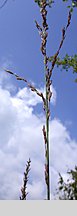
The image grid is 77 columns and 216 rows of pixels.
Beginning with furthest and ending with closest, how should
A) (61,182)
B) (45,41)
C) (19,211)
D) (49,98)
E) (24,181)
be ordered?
1. (61,182)
2. (24,181)
3. (45,41)
4. (49,98)
5. (19,211)

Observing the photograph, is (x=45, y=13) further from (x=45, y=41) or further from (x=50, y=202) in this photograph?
(x=50, y=202)

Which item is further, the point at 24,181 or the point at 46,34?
the point at 24,181

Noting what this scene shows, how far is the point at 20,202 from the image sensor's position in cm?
97

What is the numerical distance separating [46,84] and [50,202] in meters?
0.49

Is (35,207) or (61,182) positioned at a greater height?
(61,182)

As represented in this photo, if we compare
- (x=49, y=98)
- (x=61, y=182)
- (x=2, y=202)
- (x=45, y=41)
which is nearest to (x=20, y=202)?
(x=2, y=202)

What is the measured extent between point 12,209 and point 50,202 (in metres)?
0.13

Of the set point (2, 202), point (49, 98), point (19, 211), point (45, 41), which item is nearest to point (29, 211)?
point (19, 211)

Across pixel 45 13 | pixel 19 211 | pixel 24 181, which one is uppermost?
pixel 45 13

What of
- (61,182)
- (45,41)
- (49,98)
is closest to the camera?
(49,98)

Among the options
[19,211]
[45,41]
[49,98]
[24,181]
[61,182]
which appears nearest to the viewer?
[19,211]

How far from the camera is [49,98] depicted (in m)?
1.26

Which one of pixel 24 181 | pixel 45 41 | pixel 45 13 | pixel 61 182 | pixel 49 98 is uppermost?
pixel 61 182

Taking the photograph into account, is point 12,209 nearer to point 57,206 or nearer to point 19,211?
point 19,211
